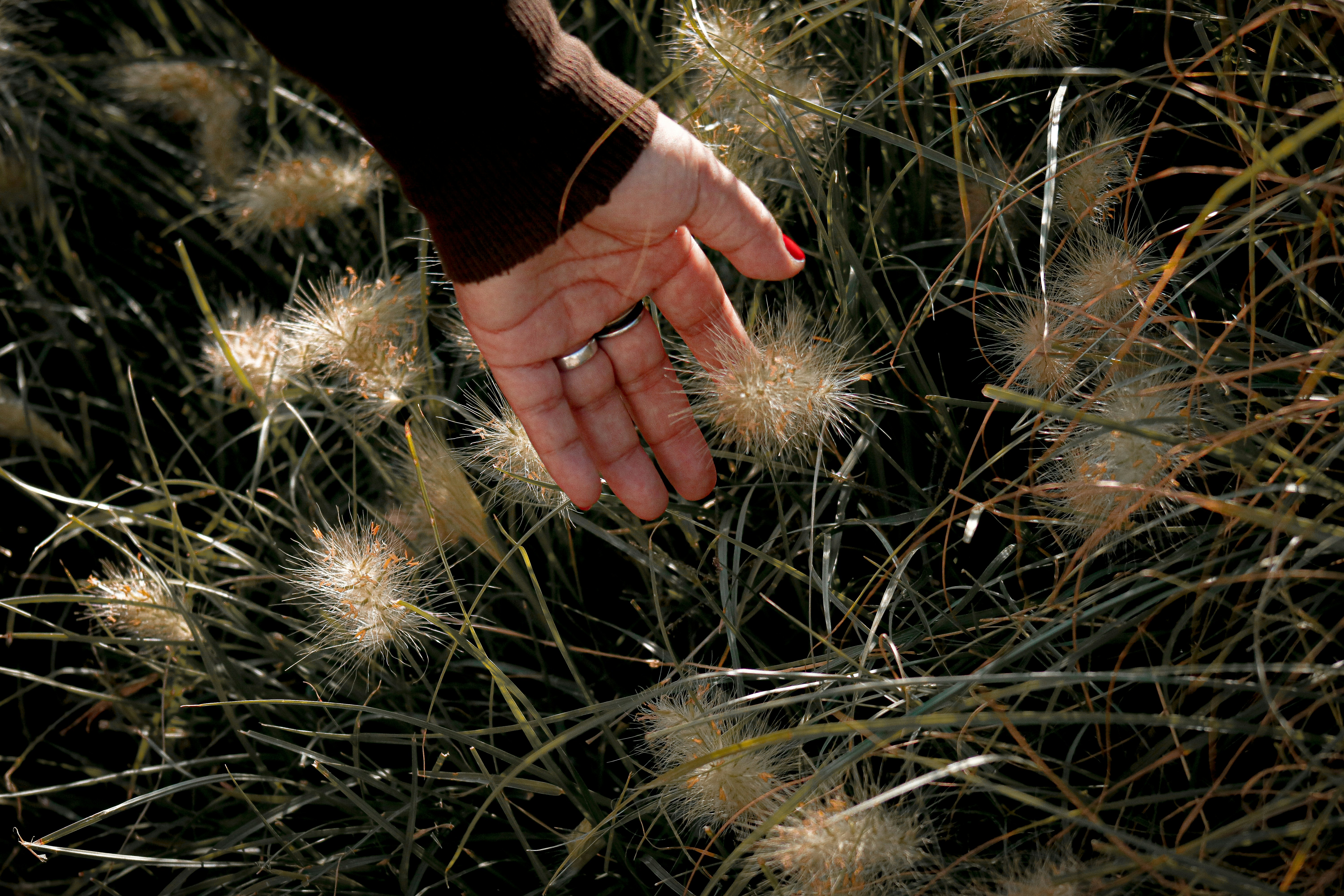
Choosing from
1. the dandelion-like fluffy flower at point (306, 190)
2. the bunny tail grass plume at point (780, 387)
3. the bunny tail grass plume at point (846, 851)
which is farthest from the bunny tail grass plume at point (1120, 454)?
the dandelion-like fluffy flower at point (306, 190)

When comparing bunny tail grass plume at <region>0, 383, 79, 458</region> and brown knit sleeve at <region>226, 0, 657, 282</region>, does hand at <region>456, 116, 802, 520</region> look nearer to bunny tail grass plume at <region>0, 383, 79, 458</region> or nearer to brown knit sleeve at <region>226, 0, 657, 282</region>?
brown knit sleeve at <region>226, 0, 657, 282</region>

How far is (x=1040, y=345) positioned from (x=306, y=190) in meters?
1.14

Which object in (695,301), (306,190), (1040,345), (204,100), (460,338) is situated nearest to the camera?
(1040,345)

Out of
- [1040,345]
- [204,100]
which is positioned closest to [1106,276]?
[1040,345]

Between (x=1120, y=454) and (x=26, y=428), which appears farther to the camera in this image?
(x=26, y=428)

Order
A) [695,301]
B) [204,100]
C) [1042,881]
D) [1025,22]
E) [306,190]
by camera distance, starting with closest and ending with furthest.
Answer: [1042,881]
[1025,22]
[695,301]
[306,190]
[204,100]

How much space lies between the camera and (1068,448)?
803 mm

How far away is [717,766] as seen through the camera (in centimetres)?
76

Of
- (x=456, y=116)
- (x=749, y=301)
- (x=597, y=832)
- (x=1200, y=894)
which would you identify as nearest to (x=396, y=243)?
(x=456, y=116)

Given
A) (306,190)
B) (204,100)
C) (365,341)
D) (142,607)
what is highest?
(204,100)

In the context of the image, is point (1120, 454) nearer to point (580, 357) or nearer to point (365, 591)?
point (580, 357)

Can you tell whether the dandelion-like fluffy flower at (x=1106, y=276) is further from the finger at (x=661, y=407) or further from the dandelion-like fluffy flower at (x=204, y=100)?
the dandelion-like fluffy flower at (x=204, y=100)

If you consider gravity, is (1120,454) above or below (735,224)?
below

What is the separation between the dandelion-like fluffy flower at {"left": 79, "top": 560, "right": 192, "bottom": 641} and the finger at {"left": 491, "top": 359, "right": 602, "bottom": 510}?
1.57 feet
